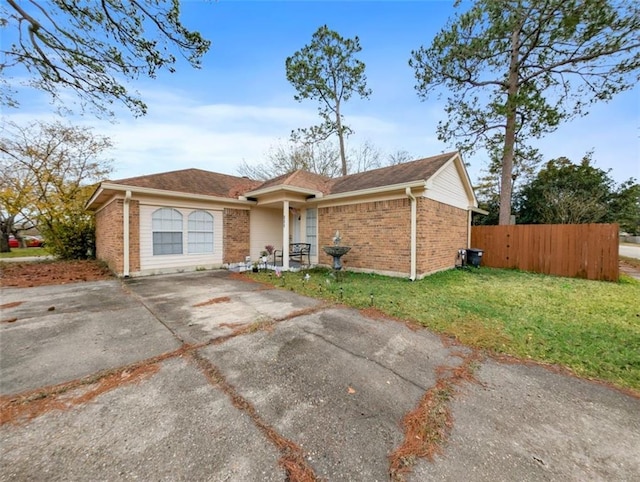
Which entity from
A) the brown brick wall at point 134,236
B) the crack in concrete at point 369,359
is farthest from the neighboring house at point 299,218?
the crack in concrete at point 369,359

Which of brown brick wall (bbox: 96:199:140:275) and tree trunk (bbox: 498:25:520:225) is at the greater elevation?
tree trunk (bbox: 498:25:520:225)

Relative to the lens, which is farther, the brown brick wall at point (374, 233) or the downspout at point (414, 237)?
the brown brick wall at point (374, 233)

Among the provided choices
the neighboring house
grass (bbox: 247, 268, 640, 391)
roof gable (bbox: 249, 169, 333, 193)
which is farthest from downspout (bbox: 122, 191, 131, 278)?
roof gable (bbox: 249, 169, 333, 193)

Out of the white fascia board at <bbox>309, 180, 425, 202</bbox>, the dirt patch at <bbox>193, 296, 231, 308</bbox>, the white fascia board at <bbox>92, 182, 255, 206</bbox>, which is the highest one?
the white fascia board at <bbox>309, 180, 425, 202</bbox>

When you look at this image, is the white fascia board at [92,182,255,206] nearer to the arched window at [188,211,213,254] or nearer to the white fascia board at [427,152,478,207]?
the arched window at [188,211,213,254]

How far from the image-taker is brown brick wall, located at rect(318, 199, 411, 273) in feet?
25.7

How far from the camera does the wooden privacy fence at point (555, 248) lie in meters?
8.22

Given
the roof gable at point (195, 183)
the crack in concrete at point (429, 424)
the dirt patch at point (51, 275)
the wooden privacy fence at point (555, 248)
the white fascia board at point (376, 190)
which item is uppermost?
the roof gable at point (195, 183)

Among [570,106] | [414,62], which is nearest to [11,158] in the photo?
[414,62]

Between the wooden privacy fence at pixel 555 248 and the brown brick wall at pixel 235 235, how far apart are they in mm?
10179

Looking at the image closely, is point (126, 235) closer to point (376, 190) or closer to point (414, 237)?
point (376, 190)

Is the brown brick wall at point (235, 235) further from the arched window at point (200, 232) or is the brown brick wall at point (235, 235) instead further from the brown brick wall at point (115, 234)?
the brown brick wall at point (115, 234)

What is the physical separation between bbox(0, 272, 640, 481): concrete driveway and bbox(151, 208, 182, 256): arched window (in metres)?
4.81

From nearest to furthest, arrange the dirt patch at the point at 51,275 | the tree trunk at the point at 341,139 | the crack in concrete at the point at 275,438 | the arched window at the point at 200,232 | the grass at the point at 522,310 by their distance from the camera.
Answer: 1. the crack in concrete at the point at 275,438
2. the grass at the point at 522,310
3. the dirt patch at the point at 51,275
4. the arched window at the point at 200,232
5. the tree trunk at the point at 341,139
